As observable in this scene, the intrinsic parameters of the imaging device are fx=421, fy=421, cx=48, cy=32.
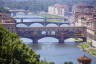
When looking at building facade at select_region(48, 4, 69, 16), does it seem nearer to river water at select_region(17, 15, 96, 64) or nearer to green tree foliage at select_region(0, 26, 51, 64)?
river water at select_region(17, 15, 96, 64)

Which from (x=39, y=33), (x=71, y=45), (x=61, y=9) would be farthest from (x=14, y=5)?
(x=71, y=45)

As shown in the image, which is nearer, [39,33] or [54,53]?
[54,53]

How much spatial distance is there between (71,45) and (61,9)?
33.1 metres

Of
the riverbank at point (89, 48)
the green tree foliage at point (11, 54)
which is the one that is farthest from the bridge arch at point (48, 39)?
the green tree foliage at point (11, 54)

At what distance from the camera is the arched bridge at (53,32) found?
105ft

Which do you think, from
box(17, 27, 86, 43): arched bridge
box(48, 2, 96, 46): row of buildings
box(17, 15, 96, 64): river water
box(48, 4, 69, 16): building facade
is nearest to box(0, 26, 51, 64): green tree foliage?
box(17, 15, 96, 64): river water

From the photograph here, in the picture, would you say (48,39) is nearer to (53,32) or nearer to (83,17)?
(53,32)

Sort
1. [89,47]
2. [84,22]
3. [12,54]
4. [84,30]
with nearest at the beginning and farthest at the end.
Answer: [12,54] < [89,47] < [84,30] < [84,22]

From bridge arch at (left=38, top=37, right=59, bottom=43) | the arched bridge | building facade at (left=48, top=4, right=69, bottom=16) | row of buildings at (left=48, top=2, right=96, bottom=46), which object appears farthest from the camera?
building facade at (left=48, top=4, right=69, bottom=16)

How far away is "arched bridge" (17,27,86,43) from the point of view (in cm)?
3212

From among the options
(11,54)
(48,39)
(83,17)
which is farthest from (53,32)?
(11,54)

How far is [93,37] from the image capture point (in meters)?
31.5

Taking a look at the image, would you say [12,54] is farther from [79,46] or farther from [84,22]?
[84,22]

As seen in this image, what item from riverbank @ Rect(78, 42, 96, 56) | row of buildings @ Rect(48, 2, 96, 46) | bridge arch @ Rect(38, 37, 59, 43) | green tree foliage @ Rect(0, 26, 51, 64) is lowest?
bridge arch @ Rect(38, 37, 59, 43)
